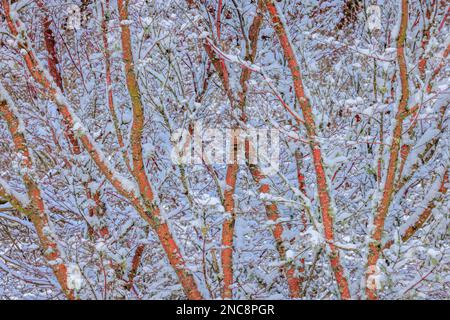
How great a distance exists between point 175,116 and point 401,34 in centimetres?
268

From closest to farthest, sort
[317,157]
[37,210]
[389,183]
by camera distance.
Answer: [389,183], [317,157], [37,210]

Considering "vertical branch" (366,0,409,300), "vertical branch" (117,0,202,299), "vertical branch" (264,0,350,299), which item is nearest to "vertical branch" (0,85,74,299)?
"vertical branch" (117,0,202,299)

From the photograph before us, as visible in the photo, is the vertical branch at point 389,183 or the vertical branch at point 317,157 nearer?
the vertical branch at point 389,183

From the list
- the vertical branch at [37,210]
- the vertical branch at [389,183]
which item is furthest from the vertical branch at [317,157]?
the vertical branch at [37,210]

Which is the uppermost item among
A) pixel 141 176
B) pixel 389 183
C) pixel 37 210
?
pixel 141 176

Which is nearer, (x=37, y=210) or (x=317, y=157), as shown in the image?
(x=317, y=157)

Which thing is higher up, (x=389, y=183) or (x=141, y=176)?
(x=141, y=176)

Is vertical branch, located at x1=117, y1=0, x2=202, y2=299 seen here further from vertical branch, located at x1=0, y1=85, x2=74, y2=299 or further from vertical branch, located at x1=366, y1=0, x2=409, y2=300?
vertical branch, located at x1=366, y1=0, x2=409, y2=300

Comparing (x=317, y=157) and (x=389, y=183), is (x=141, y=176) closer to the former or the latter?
Result: (x=317, y=157)

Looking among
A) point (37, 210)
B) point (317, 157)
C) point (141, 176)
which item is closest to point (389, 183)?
point (317, 157)

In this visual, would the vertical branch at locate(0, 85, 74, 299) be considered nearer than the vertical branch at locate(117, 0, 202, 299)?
Yes

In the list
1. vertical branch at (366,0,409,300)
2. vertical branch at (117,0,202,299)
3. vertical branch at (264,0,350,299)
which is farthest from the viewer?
vertical branch at (117,0,202,299)

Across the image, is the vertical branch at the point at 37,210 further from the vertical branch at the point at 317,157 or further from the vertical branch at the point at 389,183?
the vertical branch at the point at 389,183
